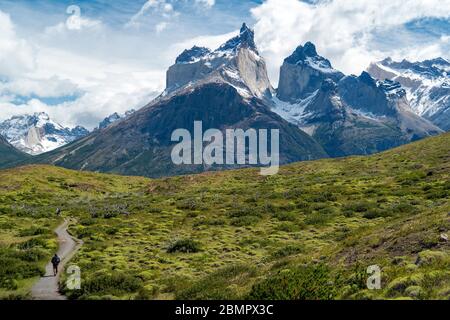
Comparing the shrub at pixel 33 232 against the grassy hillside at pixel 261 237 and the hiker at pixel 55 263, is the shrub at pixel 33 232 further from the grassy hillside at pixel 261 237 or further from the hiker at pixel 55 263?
the hiker at pixel 55 263

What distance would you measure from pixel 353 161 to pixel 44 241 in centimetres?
6788

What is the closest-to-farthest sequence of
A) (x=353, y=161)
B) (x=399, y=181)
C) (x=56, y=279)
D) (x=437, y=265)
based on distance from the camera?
(x=437, y=265)
(x=56, y=279)
(x=399, y=181)
(x=353, y=161)

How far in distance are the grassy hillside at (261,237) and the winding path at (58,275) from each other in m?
0.82

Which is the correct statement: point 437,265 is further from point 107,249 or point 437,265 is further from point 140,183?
point 140,183

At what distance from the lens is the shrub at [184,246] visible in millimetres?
36312

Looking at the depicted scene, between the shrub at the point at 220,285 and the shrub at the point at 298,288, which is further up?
the shrub at the point at 298,288

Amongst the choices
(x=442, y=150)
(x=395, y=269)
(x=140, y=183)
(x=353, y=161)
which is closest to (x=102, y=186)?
(x=140, y=183)

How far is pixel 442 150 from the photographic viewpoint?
261 ft

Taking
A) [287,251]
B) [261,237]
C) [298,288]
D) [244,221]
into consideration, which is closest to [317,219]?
[261,237]

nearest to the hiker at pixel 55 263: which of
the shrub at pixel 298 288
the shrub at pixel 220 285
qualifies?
the shrub at pixel 220 285

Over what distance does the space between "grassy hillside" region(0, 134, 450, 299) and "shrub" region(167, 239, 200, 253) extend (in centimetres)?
11

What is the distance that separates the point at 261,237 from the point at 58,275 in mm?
17082

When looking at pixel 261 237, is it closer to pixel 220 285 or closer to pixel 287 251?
pixel 287 251

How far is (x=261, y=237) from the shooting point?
132ft
